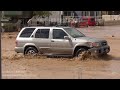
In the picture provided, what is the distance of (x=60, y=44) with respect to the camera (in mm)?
15586

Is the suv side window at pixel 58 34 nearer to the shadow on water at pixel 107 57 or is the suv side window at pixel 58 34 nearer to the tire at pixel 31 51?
the tire at pixel 31 51

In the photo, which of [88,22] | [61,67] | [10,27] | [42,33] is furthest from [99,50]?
[88,22]

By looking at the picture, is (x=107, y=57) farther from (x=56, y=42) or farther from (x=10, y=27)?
(x=10, y=27)

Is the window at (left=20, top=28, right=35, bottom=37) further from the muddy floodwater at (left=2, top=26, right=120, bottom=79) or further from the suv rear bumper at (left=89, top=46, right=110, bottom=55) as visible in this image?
the suv rear bumper at (left=89, top=46, right=110, bottom=55)

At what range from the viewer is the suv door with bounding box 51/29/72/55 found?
1550 centimetres

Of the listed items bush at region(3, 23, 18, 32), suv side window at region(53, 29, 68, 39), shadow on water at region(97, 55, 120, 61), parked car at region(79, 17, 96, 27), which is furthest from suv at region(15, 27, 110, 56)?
parked car at region(79, 17, 96, 27)

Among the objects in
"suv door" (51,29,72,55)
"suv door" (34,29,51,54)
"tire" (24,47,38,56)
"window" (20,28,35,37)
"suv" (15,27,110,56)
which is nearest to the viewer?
"suv" (15,27,110,56)

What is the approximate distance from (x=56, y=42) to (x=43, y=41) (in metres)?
0.73

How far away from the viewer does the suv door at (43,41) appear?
16.0 metres
